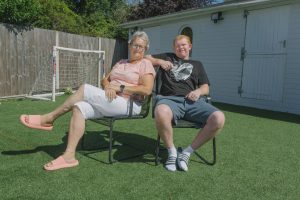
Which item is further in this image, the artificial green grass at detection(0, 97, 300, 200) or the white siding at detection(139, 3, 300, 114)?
the white siding at detection(139, 3, 300, 114)

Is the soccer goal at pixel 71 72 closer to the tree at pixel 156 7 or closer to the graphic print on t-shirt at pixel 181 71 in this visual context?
the graphic print on t-shirt at pixel 181 71

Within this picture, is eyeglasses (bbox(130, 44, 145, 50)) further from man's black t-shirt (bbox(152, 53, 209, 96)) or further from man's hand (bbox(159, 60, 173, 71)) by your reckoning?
man's black t-shirt (bbox(152, 53, 209, 96))

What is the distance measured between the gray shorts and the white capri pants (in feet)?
1.25

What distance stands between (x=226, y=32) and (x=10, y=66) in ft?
19.1

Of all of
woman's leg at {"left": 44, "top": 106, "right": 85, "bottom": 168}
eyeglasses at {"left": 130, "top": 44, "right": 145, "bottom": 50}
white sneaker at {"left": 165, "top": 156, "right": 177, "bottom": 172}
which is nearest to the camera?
woman's leg at {"left": 44, "top": 106, "right": 85, "bottom": 168}

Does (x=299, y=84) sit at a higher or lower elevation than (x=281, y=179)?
higher

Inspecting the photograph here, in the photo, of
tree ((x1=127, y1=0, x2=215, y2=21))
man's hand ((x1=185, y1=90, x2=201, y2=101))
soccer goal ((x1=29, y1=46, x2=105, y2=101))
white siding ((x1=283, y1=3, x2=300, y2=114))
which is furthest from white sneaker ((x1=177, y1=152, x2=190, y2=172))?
tree ((x1=127, y1=0, x2=215, y2=21))

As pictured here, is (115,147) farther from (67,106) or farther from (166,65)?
(166,65)

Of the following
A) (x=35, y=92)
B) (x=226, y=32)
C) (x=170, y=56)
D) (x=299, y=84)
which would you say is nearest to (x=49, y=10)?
(x=35, y=92)

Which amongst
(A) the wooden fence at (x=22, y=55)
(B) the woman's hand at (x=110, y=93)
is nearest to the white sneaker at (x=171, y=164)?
(B) the woman's hand at (x=110, y=93)

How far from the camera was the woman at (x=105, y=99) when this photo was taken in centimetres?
332

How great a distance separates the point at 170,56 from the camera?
4023 millimetres

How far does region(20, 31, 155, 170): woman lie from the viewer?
3.32m

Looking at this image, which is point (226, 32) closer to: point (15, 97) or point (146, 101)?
point (15, 97)
